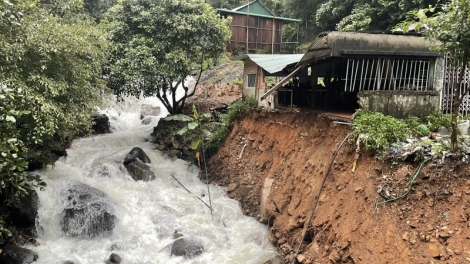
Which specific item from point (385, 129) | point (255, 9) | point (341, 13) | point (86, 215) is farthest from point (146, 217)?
point (255, 9)

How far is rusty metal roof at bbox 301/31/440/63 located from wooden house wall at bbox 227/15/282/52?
61.2 feet

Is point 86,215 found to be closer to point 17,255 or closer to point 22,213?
point 22,213

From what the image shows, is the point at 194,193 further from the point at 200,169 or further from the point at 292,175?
the point at 292,175

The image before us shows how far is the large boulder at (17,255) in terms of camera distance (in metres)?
8.51

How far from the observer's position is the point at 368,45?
945 centimetres

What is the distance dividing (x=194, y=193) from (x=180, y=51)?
6821 mm

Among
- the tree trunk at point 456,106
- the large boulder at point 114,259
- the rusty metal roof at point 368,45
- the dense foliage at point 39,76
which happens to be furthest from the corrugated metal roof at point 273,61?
the large boulder at point 114,259

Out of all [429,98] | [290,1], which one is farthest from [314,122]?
[290,1]

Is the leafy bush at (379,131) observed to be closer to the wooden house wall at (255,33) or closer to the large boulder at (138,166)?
the large boulder at (138,166)

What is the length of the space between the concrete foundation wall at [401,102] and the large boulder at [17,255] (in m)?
9.92

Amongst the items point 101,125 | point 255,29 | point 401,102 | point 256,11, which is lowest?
point 101,125

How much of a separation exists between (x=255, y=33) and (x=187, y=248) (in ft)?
72.2

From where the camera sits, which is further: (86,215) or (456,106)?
(86,215)

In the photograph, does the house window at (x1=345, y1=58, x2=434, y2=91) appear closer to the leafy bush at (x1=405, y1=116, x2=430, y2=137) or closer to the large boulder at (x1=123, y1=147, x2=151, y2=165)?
the leafy bush at (x1=405, y1=116, x2=430, y2=137)
